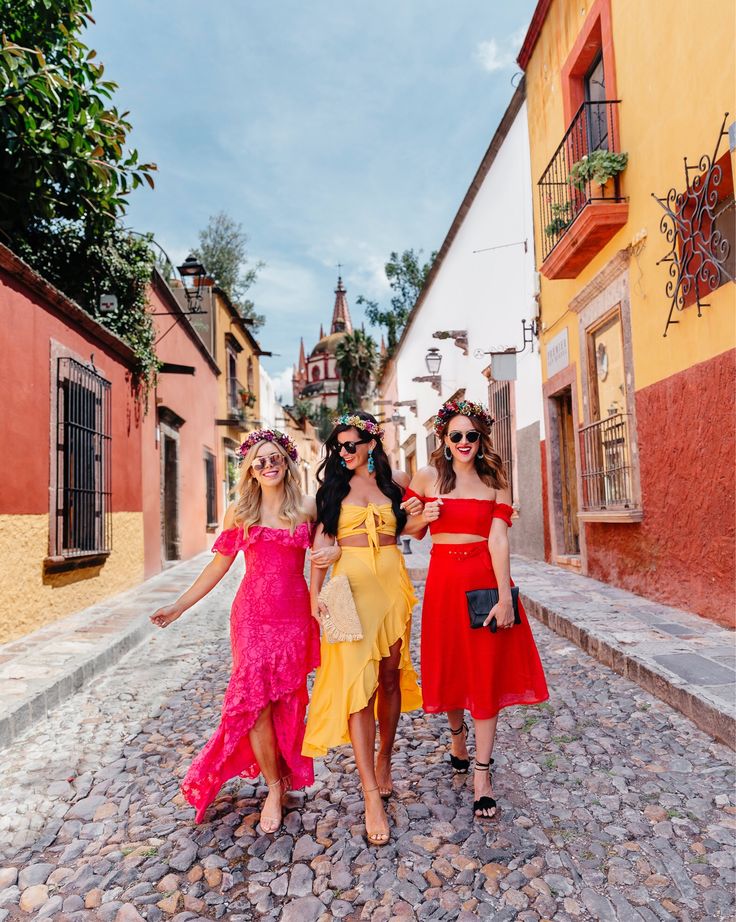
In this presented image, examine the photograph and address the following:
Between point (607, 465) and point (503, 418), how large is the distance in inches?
182

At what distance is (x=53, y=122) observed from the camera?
691cm

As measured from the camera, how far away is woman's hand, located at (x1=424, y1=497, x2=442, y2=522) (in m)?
2.88

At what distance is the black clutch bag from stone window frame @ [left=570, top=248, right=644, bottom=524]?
434 cm

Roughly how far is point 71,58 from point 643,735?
7861mm

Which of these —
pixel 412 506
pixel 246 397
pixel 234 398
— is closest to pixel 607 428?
pixel 412 506

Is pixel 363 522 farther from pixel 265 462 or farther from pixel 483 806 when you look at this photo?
pixel 483 806

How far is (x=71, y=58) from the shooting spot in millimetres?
6996

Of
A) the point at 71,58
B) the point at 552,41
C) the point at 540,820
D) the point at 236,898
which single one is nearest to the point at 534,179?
the point at 552,41

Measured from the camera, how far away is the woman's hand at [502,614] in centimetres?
277

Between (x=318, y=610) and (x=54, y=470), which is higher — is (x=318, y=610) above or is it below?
below

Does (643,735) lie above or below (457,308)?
below

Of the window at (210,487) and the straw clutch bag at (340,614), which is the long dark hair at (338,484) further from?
the window at (210,487)

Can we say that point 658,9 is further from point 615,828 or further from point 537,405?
point 615,828

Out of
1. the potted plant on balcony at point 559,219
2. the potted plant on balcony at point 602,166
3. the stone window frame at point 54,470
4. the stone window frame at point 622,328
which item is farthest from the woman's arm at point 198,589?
the potted plant on balcony at point 559,219
